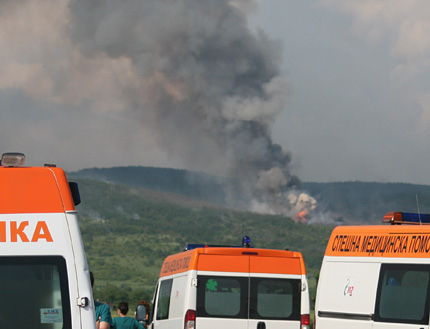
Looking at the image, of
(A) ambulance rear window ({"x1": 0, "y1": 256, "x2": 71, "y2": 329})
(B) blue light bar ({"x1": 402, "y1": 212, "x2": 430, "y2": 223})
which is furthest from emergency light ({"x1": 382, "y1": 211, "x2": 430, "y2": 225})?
(A) ambulance rear window ({"x1": 0, "y1": 256, "x2": 71, "y2": 329})

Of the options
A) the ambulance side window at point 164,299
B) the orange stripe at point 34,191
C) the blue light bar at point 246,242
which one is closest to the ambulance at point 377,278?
the blue light bar at point 246,242

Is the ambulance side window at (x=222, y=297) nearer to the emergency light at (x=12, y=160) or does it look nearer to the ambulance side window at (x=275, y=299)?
the ambulance side window at (x=275, y=299)

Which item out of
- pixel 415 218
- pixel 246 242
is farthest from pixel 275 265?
pixel 415 218

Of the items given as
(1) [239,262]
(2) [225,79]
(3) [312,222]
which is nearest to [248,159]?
(2) [225,79]

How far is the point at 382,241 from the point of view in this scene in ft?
35.7

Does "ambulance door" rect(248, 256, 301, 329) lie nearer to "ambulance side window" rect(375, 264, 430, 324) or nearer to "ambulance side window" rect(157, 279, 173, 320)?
"ambulance side window" rect(157, 279, 173, 320)

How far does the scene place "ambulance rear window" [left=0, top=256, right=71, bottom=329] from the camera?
6.47 m

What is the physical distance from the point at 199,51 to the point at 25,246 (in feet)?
526

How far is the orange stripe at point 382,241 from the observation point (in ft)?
33.7

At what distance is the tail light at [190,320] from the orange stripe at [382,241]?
2721 millimetres

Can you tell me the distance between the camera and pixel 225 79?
538ft

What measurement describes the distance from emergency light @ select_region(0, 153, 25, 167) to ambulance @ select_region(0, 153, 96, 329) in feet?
1.09

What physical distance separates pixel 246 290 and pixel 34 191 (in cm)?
751

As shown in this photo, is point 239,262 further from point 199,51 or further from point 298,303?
point 199,51
